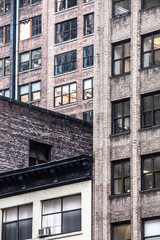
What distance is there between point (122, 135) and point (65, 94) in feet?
122

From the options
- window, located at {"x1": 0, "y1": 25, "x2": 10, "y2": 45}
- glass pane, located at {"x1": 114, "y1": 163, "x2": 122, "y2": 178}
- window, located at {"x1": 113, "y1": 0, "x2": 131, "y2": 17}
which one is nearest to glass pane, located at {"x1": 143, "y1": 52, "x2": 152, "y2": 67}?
window, located at {"x1": 113, "y1": 0, "x2": 131, "y2": 17}

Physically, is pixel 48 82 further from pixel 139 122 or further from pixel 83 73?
pixel 139 122

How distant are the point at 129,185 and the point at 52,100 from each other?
39819mm

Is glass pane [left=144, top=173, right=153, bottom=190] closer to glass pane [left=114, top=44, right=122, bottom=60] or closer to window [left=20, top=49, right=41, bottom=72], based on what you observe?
glass pane [left=114, top=44, right=122, bottom=60]

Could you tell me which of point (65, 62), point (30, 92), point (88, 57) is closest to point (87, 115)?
point (88, 57)

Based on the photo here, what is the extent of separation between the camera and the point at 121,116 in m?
58.2

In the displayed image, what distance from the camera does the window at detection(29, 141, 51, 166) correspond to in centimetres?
6781

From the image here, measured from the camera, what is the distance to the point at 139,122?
187 ft

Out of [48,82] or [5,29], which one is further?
[5,29]

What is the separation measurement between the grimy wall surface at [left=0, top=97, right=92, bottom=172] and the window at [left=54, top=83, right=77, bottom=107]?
21070 millimetres

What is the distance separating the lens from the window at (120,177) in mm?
56656

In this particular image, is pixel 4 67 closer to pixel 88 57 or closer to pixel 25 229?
pixel 88 57

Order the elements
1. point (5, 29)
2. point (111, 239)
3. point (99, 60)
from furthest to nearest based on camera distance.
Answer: point (5, 29) < point (99, 60) < point (111, 239)

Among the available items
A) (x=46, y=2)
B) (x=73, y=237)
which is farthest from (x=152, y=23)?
(x=46, y=2)
